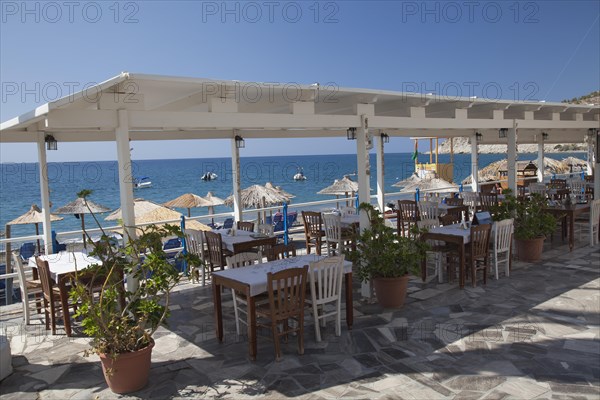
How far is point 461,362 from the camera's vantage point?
13.9ft

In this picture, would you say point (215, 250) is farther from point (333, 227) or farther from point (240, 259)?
point (333, 227)

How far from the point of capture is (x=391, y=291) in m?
5.79

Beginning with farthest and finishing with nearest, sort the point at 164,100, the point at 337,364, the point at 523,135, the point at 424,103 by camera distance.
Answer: the point at 523,135
the point at 424,103
the point at 164,100
the point at 337,364

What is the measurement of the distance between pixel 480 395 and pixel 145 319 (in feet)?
8.62

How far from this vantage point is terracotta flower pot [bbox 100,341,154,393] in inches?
152

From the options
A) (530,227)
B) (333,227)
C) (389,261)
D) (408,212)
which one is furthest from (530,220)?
(389,261)

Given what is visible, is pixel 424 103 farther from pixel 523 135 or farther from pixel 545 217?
pixel 523 135

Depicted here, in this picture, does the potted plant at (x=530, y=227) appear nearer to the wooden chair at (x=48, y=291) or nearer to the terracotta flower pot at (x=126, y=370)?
the terracotta flower pot at (x=126, y=370)

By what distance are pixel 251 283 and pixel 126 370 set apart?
1.26 m

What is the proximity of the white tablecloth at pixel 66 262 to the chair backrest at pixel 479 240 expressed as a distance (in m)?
4.74

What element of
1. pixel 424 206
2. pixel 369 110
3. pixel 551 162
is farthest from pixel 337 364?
pixel 551 162

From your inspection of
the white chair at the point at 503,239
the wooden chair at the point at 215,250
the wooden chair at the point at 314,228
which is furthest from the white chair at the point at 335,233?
the white chair at the point at 503,239

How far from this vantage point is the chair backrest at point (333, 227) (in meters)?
8.34

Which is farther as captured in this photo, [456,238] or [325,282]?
[456,238]
